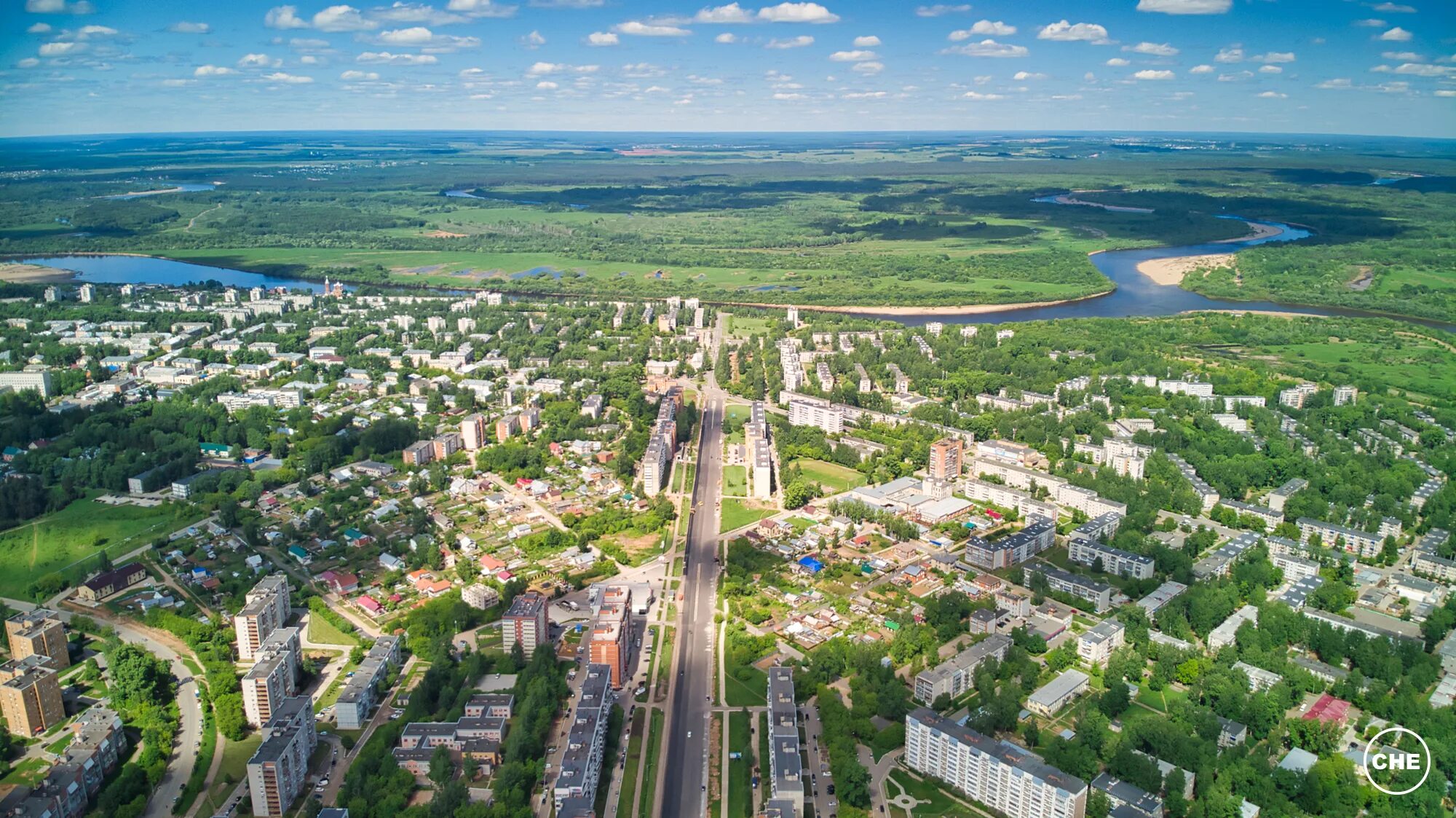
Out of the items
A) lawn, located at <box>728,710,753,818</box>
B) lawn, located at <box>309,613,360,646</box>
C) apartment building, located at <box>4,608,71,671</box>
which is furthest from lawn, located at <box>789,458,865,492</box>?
apartment building, located at <box>4,608,71,671</box>

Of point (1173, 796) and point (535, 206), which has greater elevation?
point (535, 206)

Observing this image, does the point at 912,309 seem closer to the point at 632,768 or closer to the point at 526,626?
the point at 526,626

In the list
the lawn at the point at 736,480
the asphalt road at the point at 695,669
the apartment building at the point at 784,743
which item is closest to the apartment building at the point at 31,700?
the asphalt road at the point at 695,669

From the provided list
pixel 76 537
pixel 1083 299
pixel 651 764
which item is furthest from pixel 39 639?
pixel 1083 299

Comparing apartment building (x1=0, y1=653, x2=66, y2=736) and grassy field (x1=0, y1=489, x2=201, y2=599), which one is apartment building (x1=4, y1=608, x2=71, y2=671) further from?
grassy field (x1=0, y1=489, x2=201, y2=599)

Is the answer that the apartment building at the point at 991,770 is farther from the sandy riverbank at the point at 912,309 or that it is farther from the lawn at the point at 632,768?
the sandy riverbank at the point at 912,309

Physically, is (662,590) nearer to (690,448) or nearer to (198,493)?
(690,448)

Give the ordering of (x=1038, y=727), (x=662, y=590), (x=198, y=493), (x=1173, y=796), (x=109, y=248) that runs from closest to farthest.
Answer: (x=1173, y=796)
(x=1038, y=727)
(x=662, y=590)
(x=198, y=493)
(x=109, y=248)

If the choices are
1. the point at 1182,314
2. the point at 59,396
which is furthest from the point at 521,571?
the point at 1182,314
